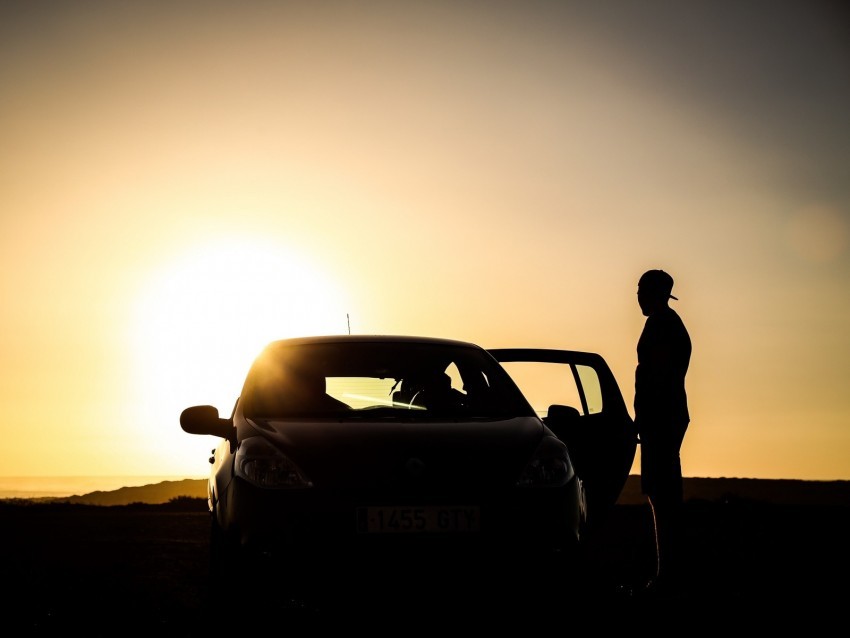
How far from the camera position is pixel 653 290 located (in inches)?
344

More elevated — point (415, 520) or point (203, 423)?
point (203, 423)

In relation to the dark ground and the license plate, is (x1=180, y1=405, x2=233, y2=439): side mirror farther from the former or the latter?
the license plate

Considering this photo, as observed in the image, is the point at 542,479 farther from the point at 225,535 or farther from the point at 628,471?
the point at 628,471

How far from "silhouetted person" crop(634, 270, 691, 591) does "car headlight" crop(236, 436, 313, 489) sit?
3573 mm

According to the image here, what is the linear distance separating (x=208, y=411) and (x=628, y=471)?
14.1ft

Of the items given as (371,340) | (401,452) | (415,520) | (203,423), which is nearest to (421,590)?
(415,520)

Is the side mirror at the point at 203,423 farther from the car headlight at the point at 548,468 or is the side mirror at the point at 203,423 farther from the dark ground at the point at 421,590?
the car headlight at the point at 548,468

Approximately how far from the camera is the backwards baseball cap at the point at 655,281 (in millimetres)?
8750

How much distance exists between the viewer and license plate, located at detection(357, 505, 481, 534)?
5.76 meters

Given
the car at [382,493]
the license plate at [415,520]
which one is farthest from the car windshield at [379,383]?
the license plate at [415,520]

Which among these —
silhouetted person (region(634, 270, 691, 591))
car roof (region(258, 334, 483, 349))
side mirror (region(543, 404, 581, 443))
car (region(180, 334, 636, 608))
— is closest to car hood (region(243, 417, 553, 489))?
car (region(180, 334, 636, 608))

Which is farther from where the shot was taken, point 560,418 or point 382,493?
point 560,418

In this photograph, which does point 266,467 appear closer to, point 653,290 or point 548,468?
point 548,468

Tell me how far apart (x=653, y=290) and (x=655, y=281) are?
69mm
